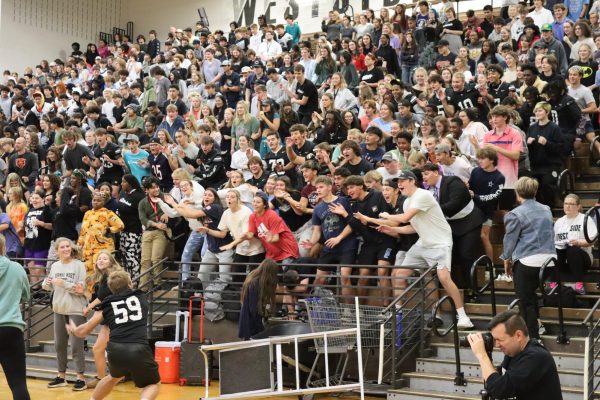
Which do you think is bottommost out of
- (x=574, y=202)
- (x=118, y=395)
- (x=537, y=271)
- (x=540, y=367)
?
(x=118, y=395)

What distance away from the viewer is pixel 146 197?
46.0ft

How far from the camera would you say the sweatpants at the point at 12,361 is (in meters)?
8.50

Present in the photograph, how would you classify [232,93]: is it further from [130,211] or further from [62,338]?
[62,338]

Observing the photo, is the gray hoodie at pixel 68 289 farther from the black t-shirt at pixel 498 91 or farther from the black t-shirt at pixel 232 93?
the black t-shirt at pixel 232 93

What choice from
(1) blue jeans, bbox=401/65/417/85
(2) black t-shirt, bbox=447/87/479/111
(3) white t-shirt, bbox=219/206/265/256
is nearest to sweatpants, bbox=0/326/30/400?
(3) white t-shirt, bbox=219/206/265/256

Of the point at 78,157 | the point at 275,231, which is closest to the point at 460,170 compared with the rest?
the point at 275,231

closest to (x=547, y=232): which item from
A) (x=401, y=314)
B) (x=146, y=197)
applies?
(x=401, y=314)

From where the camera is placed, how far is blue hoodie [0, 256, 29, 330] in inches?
337

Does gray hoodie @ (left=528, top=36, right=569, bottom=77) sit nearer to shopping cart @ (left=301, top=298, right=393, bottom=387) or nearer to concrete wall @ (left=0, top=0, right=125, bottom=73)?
shopping cart @ (left=301, top=298, right=393, bottom=387)

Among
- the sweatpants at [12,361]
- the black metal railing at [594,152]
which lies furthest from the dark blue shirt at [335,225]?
the sweatpants at [12,361]

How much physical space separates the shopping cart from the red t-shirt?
1682mm

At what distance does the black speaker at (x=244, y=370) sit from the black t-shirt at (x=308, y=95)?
28.5 feet

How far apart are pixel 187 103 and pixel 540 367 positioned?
1447cm

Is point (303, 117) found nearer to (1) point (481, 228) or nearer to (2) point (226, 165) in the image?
(2) point (226, 165)
